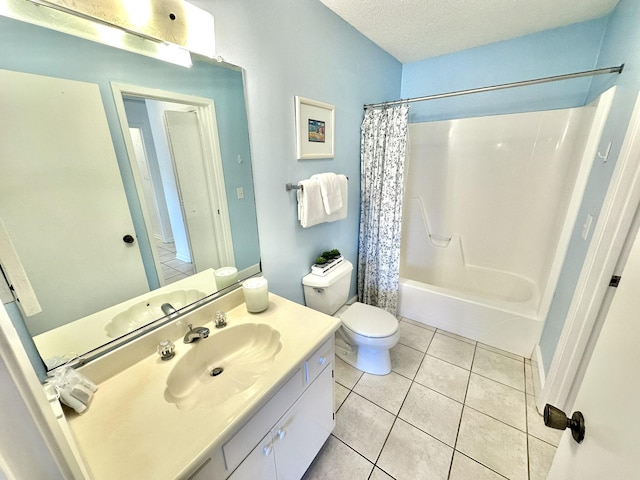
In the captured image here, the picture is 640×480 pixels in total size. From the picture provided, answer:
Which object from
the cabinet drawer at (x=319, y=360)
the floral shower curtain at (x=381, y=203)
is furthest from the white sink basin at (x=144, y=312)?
the floral shower curtain at (x=381, y=203)

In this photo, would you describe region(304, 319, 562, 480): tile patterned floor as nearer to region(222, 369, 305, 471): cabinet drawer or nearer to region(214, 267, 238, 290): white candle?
region(222, 369, 305, 471): cabinet drawer

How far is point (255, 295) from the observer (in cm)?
124

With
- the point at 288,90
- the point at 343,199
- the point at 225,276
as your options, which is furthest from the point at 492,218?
the point at 225,276

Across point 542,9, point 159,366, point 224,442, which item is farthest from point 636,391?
point 542,9

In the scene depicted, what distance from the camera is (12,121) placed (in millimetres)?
698

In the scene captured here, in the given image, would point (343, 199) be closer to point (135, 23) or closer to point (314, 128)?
point (314, 128)

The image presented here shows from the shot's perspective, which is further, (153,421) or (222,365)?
(222,365)

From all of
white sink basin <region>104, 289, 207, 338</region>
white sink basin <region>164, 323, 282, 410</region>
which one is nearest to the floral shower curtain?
white sink basin <region>164, 323, 282, 410</region>

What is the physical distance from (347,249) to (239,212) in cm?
117

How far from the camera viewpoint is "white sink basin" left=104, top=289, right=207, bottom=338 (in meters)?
0.96

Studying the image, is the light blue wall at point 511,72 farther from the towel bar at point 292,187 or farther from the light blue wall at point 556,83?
the towel bar at point 292,187

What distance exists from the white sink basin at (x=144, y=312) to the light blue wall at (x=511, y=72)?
2590 mm

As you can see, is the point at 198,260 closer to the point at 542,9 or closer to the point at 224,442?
the point at 224,442

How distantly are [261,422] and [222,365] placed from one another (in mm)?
344
